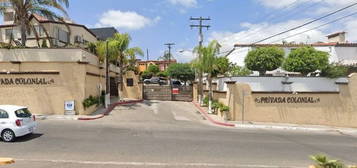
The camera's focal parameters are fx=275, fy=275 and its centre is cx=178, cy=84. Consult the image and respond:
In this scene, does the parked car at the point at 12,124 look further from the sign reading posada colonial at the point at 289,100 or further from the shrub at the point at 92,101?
the sign reading posada colonial at the point at 289,100

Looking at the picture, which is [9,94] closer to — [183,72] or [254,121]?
[254,121]

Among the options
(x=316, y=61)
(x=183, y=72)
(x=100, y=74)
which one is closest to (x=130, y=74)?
(x=100, y=74)

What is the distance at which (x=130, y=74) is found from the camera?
Answer: 34.2 meters

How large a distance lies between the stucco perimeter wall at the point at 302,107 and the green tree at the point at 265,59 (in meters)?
3.51

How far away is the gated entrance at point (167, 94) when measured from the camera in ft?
119

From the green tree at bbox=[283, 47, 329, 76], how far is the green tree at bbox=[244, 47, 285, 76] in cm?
101

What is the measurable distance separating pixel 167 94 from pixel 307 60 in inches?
766

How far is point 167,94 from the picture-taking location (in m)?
37.0

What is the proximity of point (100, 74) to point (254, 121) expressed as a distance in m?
15.0

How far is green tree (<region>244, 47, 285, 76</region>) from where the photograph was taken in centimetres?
2289

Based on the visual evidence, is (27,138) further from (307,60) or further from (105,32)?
(105,32)

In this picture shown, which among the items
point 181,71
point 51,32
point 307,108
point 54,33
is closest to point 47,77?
point 51,32

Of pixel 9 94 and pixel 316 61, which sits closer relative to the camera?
pixel 9 94

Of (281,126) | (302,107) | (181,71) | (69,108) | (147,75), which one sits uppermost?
(147,75)
